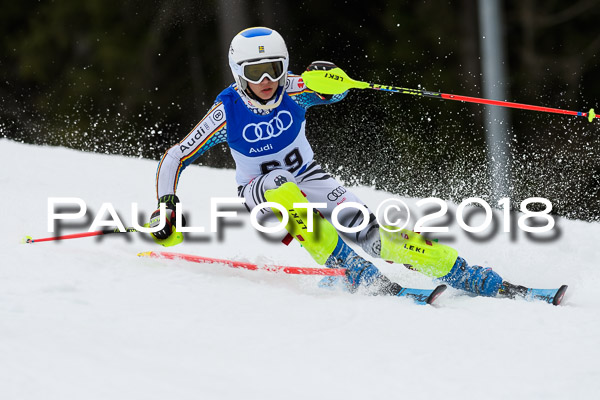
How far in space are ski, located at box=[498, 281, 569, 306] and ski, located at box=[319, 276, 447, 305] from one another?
386 millimetres

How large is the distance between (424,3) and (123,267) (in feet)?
37.6

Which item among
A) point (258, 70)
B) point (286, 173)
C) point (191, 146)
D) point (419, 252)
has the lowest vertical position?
point (419, 252)

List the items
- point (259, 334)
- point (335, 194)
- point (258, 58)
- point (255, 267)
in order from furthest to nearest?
point (335, 194), point (255, 267), point (258, 58), point (259, 334)

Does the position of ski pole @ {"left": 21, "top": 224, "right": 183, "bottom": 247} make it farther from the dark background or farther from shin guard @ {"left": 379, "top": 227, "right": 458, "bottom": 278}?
the dark background

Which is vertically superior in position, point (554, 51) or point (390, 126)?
point (554, 51)

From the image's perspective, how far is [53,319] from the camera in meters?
2.93

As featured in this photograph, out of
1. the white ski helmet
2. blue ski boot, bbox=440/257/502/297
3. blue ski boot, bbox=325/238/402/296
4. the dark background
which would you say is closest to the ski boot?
blue ski boot, bbox=325/238/402/296

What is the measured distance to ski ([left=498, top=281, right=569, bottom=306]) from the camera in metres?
3.57

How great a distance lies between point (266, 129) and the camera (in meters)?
4.04

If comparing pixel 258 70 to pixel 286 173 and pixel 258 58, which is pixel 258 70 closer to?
pixel 258 58

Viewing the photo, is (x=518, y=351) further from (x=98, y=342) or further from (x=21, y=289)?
(x=21, y=289)

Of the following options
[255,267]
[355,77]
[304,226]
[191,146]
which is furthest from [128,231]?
[355,77]

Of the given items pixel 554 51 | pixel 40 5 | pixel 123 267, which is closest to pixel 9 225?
pixel 123 267

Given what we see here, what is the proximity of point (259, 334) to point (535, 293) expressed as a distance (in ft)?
4.59
